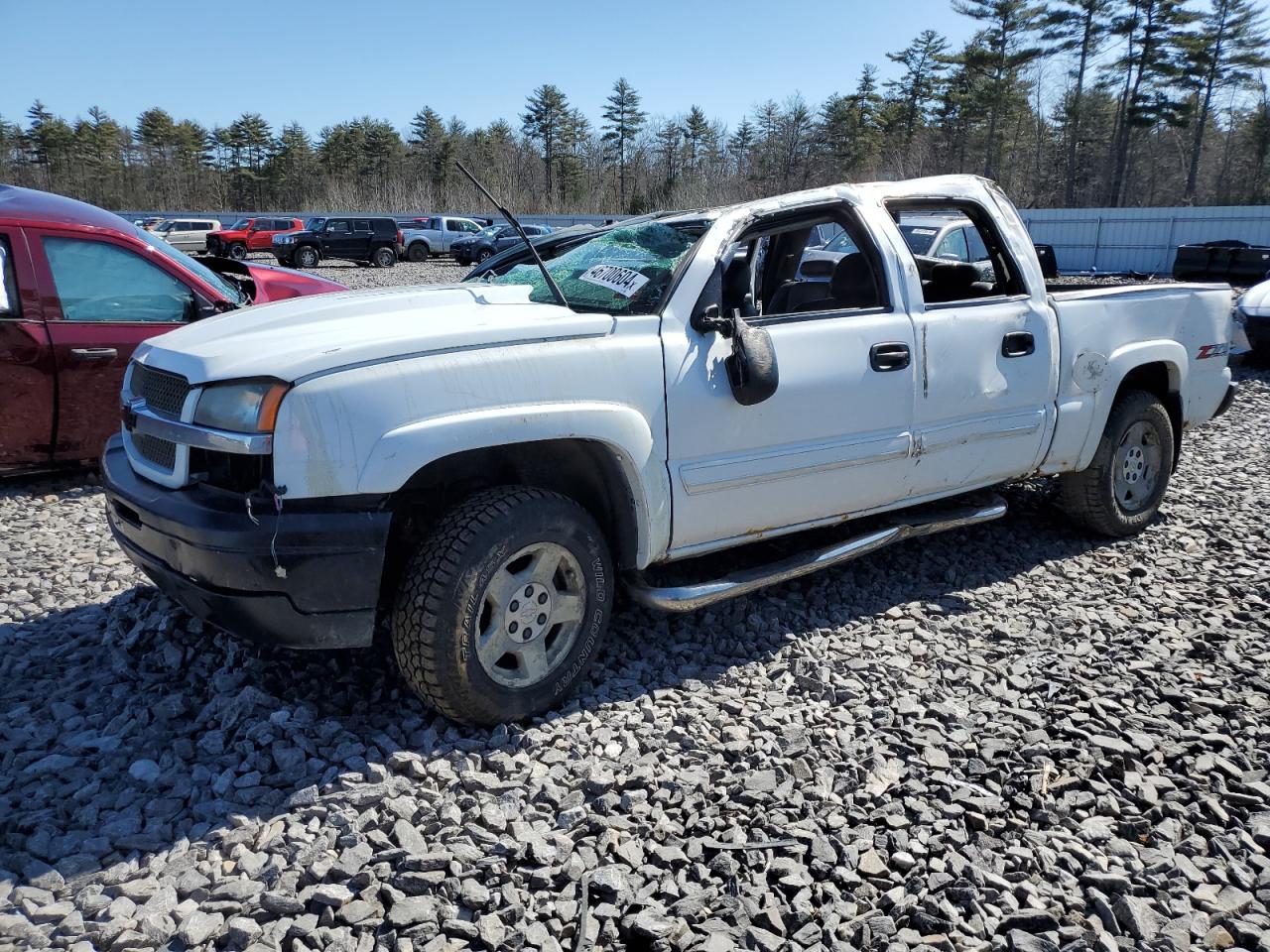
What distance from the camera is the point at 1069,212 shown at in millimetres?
30328

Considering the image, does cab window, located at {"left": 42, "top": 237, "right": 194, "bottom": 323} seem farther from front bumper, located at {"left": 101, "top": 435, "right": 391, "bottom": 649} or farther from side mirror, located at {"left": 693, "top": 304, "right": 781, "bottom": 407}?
side mirror, located at {"left": 693, "top": 304, "right": 781, "bottom": 407}

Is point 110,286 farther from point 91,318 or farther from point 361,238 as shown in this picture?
point 361,238

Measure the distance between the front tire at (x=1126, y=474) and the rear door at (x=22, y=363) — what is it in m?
5.94

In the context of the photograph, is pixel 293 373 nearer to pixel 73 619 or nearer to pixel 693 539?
pixel 693 539

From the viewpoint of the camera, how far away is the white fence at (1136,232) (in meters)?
27.2

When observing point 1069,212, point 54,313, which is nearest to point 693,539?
point 54,313

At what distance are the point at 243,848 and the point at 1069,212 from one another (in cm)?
3319

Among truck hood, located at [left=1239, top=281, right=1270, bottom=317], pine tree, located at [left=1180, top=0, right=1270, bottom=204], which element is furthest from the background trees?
truck hood, located at [left=1239, top=281, right=1270, bottom=317]

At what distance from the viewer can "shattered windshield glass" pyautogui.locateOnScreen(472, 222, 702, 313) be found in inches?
135

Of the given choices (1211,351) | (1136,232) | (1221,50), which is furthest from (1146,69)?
(1211,351)

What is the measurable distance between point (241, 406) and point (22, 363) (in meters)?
3.66

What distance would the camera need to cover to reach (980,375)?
4199 mm

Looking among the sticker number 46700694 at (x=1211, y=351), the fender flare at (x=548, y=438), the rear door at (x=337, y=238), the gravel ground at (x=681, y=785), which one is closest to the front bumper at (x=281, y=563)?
the fender flare at (x=548, y=438)

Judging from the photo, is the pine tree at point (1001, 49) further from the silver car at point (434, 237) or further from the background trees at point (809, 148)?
the silver car at point (434, 237)
